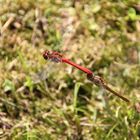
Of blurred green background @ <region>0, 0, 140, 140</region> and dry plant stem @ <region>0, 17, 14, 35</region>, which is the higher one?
dry plant stem @ <region>0, 17, 14, 35</region>

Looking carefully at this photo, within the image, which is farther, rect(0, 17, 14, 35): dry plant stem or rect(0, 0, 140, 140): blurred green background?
rect(0, 17, 14, 35): dry plant stem


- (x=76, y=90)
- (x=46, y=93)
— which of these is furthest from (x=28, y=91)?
(x=76, y=90)

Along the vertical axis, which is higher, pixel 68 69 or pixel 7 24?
pixel 7 24

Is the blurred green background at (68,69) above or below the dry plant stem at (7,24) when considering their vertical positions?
below

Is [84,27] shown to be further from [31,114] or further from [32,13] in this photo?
[31,114]

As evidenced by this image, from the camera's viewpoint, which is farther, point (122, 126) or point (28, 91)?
point (28, 91)

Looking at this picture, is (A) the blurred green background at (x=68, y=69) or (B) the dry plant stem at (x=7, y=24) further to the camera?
(B) the dry plant stem at (x=7, y=24)

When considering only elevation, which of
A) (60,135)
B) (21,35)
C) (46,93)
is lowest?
(60,135)

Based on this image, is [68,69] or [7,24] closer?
[68,69]
